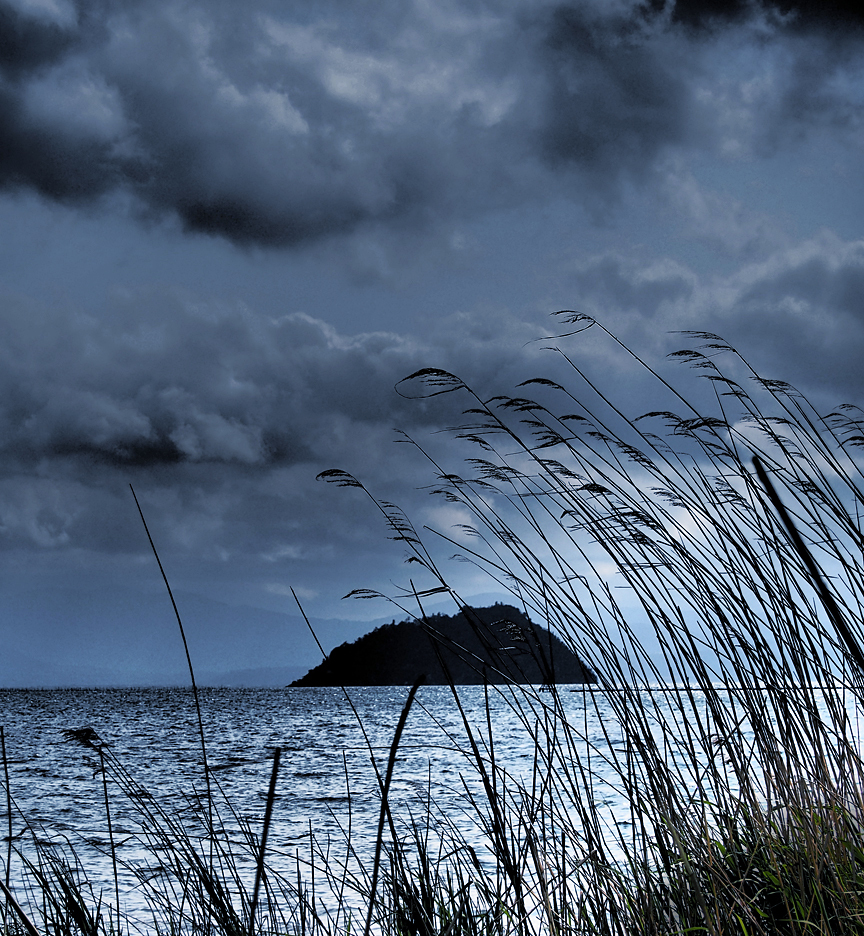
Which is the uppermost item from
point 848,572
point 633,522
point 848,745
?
point 633,522

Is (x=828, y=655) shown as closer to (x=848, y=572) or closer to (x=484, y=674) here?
(x=848, y=572)

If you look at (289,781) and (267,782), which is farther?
(267,782)

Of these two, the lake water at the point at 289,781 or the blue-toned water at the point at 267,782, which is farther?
the blue-toned water at the point at 267,782

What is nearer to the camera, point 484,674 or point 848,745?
point 484,674

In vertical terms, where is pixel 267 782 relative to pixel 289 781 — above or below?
below

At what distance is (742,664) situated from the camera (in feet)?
6.83

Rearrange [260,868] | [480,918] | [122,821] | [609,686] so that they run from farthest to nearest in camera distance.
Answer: [122,821]
[480,918]
[609,686]
[260,868]

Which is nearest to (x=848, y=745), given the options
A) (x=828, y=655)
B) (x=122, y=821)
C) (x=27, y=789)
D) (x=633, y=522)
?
(x=828, y=655)

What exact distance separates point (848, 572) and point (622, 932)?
115 centimetres

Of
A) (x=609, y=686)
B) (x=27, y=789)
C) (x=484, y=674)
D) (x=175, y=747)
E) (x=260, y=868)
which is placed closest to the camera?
(x=260, y=868)

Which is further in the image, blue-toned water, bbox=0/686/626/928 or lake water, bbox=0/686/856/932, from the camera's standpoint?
blue-toned water, bbox=0/686/626/928

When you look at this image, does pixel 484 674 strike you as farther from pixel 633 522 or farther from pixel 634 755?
pixel 633 522

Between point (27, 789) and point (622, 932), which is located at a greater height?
point (622, 932)

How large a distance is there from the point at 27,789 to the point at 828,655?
1885cm
